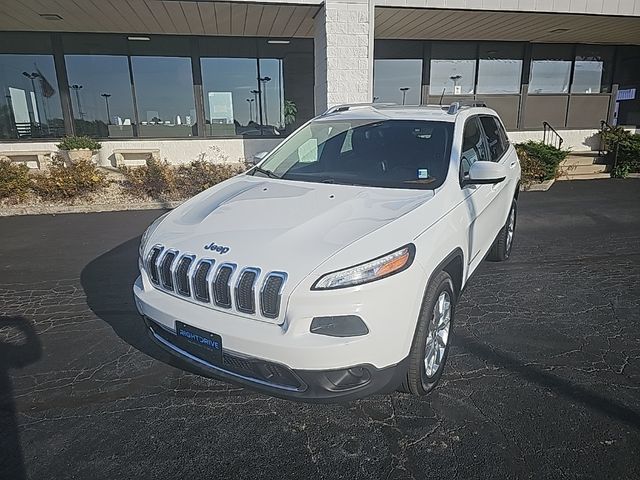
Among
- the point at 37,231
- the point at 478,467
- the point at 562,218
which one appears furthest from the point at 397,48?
the point at 478,467

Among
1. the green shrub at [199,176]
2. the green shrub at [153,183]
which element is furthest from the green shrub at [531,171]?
the green shrub at [153,183]

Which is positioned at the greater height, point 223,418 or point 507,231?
point 507,231

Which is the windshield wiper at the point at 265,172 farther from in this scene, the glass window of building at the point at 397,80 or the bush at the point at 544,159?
the glass window of building at the point at 397,80

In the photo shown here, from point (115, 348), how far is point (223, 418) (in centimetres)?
129

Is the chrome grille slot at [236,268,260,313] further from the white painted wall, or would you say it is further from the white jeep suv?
the white painted wall

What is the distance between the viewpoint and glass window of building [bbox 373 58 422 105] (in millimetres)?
12352

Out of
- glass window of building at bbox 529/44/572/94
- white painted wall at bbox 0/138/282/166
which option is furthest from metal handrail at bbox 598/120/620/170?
white painted wall at bbox 0/138/282/166

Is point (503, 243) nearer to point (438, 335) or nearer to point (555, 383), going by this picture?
point (555, 383)

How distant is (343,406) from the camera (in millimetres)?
2674

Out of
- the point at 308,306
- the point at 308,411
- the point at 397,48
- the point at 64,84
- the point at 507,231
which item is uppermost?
the point at 397,48

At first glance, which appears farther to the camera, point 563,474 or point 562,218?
point 562,218

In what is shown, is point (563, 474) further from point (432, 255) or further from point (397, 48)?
point (397, 48)

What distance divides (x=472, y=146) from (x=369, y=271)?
2.07m

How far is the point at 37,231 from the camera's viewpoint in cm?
689
